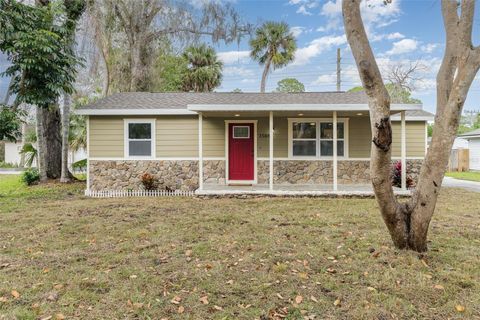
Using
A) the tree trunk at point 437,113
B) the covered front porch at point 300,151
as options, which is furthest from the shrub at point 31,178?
the tree trunk at point 437,113

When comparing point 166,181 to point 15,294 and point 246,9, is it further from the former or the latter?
point 246,9

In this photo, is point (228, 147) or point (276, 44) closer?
point (228, 147)

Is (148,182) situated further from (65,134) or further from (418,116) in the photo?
(418,116)

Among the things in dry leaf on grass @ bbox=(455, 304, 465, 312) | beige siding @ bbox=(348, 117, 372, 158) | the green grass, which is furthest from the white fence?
the green grass

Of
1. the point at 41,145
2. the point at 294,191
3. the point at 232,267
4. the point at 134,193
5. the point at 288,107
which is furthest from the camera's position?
the point at 41,145

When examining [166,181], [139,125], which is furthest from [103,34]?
[166,181]

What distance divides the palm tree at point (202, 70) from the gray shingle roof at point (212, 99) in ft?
38.4

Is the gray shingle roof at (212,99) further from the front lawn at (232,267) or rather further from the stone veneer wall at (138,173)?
the front lawn at (232,267)

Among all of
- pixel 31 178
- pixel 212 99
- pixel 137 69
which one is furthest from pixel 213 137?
pixel 137 69

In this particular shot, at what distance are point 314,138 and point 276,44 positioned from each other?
46.7ft

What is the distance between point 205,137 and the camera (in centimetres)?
1079

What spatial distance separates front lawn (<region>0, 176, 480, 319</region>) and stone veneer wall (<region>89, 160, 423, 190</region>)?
343 centimetres

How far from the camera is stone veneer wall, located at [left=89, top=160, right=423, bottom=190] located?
10.5 m

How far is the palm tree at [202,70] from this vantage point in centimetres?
2359
